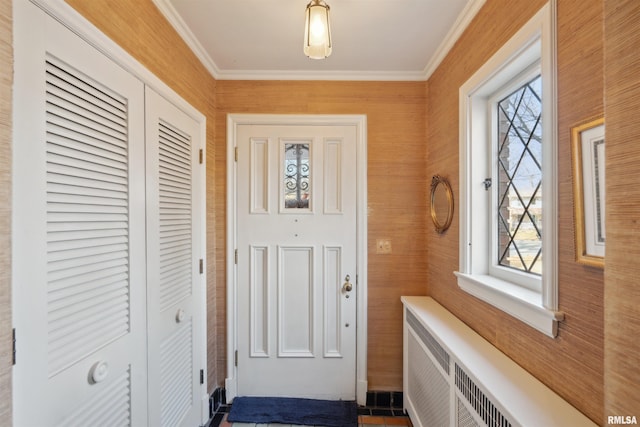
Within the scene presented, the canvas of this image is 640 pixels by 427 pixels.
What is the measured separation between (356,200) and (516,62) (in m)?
1.16

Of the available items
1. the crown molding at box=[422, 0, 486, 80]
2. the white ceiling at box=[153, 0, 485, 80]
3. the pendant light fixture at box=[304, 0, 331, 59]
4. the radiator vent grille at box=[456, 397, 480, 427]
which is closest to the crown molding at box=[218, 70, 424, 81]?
the white ceiling at box=[153, 0, 485, 80]

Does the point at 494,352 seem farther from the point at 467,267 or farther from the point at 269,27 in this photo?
the point at 269,27

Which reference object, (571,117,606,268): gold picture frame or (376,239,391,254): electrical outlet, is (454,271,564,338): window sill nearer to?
(571,117,606,268): gold picture frame

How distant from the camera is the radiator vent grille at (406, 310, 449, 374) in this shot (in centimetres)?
131

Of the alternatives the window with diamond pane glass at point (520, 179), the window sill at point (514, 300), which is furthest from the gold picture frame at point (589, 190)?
the window with diamond pane glass at point (520, 179)

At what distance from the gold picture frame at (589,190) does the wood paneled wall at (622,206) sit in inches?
15.0

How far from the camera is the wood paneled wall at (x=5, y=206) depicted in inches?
25.7

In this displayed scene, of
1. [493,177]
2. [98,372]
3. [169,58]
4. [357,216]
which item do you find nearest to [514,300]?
[493,177]

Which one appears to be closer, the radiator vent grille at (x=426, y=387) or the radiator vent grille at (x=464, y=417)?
the radiator vent grille at (x=464, y=417)

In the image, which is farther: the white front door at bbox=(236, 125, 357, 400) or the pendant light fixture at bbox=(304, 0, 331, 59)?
the white front door at bbox=(236, 125, 357, 400)

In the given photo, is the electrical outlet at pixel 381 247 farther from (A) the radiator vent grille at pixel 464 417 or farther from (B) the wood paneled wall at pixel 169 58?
Answer: (B) the wood paneled wall at pixel 169 58

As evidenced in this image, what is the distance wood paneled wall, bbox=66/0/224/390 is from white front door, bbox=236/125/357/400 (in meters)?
0.19

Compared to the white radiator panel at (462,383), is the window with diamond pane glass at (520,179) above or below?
above

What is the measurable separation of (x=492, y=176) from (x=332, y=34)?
116cm
